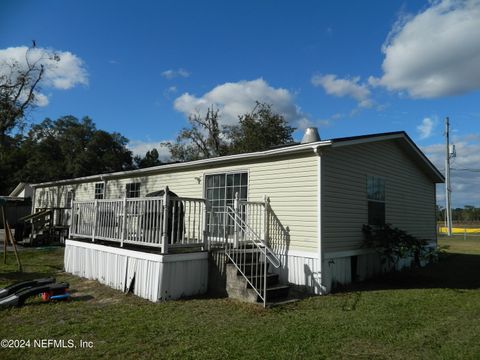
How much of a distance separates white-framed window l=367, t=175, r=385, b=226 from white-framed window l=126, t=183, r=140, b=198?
8232mm

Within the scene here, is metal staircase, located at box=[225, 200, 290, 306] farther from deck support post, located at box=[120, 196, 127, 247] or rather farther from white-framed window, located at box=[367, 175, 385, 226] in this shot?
white-framed window, located at box=[367, 175, 385, 226]

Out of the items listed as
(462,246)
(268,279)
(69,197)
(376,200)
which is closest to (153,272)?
(268,279)

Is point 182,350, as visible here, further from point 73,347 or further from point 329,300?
point 329,300

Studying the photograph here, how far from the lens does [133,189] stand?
1408cm

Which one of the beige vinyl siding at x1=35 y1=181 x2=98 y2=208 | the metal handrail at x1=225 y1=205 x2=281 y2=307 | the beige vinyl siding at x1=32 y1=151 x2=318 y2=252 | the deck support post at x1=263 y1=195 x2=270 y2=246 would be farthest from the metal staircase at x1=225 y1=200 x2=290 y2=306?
the beige vinyl siding at x1=35 y1=181 x2=98 y2=208

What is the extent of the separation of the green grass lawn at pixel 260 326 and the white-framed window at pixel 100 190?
8313 millimetres

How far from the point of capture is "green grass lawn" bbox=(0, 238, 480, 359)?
14.5 feet

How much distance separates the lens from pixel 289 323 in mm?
5539

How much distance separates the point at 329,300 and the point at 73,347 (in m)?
4.59

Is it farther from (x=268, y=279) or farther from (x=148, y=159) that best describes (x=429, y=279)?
(x=148, y=159)

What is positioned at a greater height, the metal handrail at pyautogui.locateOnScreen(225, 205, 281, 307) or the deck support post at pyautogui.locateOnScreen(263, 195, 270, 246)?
the deck support post at pyautogui.locateOnScreen(263, 195, 270, 246)

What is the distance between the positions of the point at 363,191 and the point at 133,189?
8.54 meters

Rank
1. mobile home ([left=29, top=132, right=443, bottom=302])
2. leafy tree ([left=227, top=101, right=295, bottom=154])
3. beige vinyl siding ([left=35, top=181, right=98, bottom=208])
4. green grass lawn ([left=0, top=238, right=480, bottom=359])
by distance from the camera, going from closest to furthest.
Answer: green grass lawn ([left=0, top=238, right=480, bottom=359])
mobile home ([left=29, top=132, right=443, bottom=302])
beige vinyl siding ([left=35, top=181, right=98, bottom=208])
leafy tree ([left=227, top=101, right=295, bottom=154])

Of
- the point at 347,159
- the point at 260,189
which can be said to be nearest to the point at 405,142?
the point at 347,159
